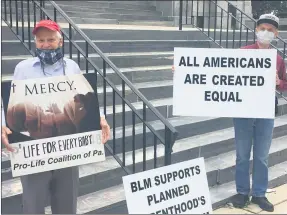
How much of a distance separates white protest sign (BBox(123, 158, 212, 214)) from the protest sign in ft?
1.45

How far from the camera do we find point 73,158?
2859 millimetres

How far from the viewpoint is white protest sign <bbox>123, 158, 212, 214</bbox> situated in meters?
2.71

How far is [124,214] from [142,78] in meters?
2.72

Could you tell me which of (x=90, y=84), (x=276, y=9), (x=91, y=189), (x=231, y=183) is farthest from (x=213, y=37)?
(x=276, y=9)

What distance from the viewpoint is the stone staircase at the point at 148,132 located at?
152 inches

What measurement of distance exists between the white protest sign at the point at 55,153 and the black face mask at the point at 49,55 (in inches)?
20.4

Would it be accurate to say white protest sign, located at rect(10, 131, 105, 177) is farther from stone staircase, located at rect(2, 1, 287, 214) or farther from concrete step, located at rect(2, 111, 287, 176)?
concrete step, located at rect(2, 111, 287, 176)

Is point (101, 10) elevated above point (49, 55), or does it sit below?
above

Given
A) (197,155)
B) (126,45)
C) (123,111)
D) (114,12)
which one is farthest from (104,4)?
(123,111)

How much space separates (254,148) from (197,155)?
3.44ft

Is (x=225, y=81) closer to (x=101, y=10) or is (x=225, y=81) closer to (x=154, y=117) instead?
(x=154, y=117)

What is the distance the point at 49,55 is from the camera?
273 centimetres

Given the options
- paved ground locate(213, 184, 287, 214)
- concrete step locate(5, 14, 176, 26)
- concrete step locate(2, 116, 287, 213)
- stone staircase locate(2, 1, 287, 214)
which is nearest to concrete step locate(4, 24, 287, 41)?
stone staircase locate(2, 1, 287, 214)

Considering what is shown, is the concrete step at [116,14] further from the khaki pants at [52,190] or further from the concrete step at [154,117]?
the khaki pants at [52,190]
